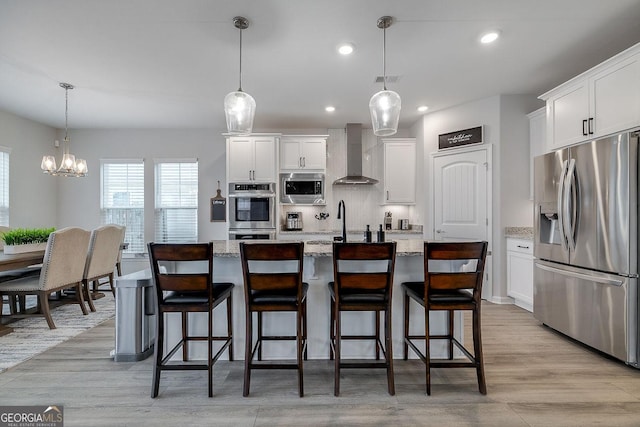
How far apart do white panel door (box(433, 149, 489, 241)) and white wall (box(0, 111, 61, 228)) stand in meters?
→ 6.45

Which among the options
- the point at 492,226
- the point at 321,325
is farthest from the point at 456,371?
the point at 492,226

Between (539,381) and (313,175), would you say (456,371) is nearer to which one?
(539,381)

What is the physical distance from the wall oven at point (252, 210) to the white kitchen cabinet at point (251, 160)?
23 cm

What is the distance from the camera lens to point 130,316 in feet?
8.32

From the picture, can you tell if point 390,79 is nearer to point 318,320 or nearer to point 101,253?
point 318,320

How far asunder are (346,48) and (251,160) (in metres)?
2.56

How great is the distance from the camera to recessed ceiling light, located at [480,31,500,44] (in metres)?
2.71

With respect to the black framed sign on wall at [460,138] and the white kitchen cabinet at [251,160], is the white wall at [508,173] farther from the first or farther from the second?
the white kitchen cabinet at [251,160]

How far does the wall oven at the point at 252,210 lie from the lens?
4.92m

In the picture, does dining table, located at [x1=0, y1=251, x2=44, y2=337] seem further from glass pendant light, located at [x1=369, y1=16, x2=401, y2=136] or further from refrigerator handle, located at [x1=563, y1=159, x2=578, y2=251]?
refrigerator handle, located at [x1=563, y1=159, x2=578, y2=251]

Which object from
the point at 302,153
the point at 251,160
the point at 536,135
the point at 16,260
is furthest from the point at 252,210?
the point at 536,135

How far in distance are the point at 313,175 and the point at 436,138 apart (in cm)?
197

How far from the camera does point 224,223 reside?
5660 millimetres

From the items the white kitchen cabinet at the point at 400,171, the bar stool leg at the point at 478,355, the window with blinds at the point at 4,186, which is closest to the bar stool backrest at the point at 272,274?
the bar stool leg at the point at 478,355
